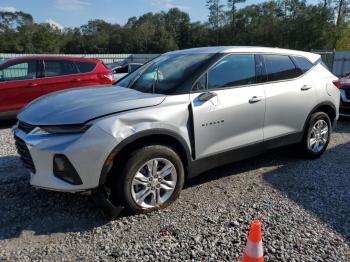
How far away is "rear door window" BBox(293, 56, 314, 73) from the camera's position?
16.5 ft

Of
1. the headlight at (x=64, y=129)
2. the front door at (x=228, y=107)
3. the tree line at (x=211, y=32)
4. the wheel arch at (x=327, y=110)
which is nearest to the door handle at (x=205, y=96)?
the front door at (x=228, y=107)

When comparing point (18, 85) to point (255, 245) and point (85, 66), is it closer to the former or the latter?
point (85, 66)

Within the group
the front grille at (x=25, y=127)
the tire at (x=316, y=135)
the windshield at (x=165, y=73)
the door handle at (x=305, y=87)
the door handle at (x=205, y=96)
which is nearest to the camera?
the front grille at (x=25, y=127)

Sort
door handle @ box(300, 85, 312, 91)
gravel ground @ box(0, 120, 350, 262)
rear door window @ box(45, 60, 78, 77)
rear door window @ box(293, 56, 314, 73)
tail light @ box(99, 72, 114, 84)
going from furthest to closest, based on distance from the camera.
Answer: tail light @ box(99, 72, 114, 84) < rear door window @ box(45, 60, 78, 77) < rear door window @ box(293, 56, 314, 73) < door handle @ box(300, 85, 312, 91) < gravel ground @ box(0, 120, 350, 262)

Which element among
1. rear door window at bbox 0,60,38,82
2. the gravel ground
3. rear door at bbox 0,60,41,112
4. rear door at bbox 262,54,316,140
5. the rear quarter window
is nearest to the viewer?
the gravel ground

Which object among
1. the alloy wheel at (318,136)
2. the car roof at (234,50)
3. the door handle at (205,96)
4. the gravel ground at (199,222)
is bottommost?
the gravel ground at (199,222)

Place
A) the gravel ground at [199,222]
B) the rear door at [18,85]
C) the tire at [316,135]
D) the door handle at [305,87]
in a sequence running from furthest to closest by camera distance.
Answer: the rear door at [18,85] < the tire at [316,135] < the door handle at [305,87] < the gravel ground at [199,222]

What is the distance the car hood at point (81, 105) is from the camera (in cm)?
328

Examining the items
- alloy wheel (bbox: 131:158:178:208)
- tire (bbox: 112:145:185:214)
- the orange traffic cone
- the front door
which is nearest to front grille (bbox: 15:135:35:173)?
tire (bbox: 112:145:185:214)

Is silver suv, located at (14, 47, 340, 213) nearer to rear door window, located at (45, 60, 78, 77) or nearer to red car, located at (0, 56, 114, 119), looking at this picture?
red car, located at (0, 56, 114, 119)

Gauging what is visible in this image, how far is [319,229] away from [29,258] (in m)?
2.64

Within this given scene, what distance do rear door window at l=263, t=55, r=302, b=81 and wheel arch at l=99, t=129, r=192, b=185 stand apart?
164 cm

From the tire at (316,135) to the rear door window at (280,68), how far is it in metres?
0.75

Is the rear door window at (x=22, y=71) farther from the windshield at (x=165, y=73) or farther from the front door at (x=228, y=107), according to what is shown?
the front door at (x=228, y=107)
